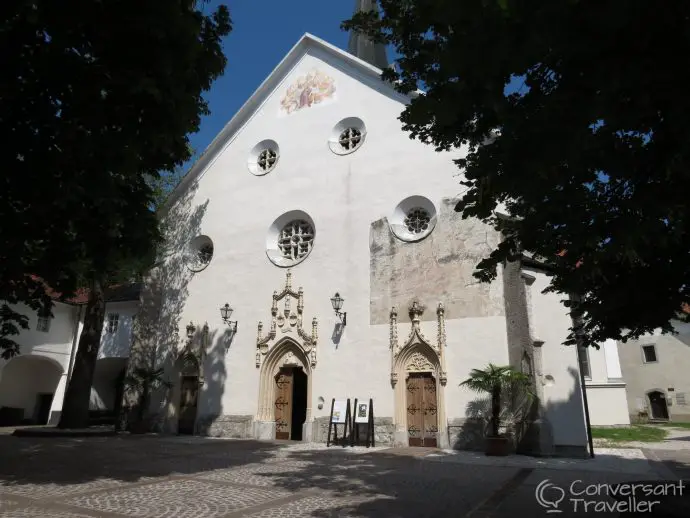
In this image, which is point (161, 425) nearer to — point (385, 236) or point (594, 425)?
point (385, 236)

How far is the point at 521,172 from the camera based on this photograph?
3850 mm

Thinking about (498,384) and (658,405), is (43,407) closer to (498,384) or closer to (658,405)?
(498,384)

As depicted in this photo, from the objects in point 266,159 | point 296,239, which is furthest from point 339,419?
point 266,159

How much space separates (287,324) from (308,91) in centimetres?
908

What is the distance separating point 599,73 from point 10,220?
6.89m

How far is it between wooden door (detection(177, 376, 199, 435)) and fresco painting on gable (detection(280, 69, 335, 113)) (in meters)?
11.1

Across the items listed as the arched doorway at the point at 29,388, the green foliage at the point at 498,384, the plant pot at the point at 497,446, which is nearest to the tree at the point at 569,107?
the green foliage at the point at 498,384

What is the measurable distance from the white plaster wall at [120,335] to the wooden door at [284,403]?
9686 millimetres

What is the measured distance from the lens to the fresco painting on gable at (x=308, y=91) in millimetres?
19625

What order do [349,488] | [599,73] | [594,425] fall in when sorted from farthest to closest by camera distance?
[594,425]
[349,488]
[599,73]

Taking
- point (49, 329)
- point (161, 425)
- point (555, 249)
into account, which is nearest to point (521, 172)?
point (555, 249)

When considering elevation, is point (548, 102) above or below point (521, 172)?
above

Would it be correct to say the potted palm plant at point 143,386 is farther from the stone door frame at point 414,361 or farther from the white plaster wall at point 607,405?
the white plaster wall at point 607,405

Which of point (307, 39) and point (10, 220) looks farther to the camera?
point (307, 39)
